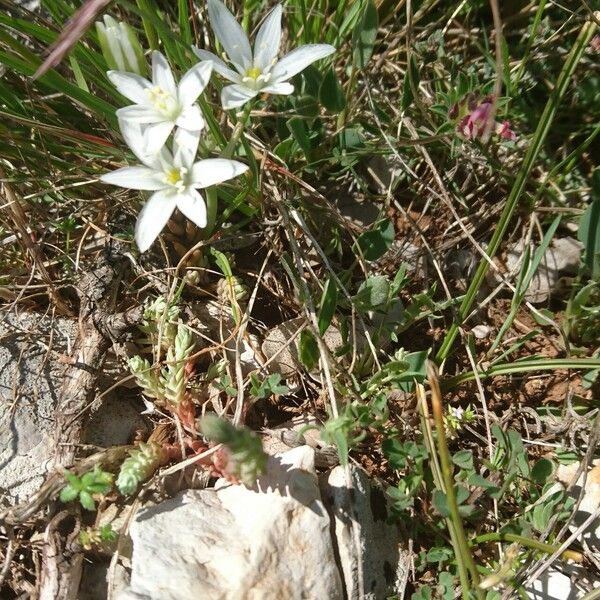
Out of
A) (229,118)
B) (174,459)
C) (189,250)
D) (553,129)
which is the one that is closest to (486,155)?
(553,129)

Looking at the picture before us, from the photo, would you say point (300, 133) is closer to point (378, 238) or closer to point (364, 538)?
point (378, 238)

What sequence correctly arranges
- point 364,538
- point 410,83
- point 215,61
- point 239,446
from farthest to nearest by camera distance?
point 410,83, point 364,538, point 215,61, point 239,446

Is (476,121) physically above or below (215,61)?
below

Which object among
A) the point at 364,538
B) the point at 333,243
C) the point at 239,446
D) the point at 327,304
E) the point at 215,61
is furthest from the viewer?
the point at 333,243

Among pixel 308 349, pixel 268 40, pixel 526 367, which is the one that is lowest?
pixel 526 367

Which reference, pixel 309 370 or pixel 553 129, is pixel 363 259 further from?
pixel 553 129

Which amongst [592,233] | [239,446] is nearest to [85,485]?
[239,446]

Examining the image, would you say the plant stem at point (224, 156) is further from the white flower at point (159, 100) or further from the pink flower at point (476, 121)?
the pink flower at point (476, 121)

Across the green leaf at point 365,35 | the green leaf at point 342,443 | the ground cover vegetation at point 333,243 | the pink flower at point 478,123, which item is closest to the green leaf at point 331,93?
the ground cover vegetation at point 333,243
